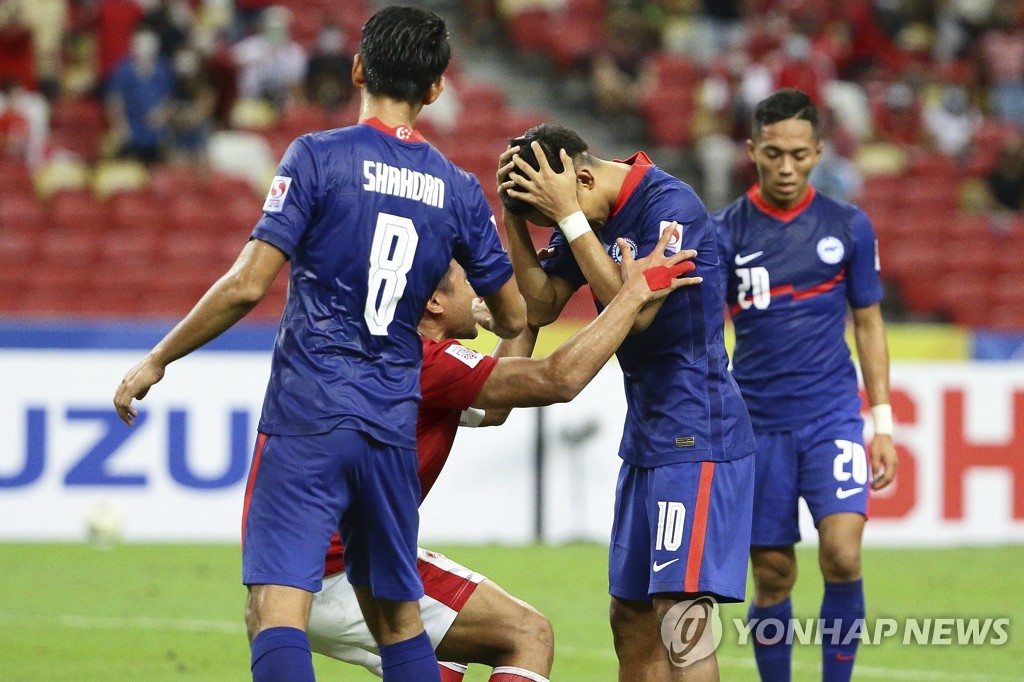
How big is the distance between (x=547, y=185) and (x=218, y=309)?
1.25 m

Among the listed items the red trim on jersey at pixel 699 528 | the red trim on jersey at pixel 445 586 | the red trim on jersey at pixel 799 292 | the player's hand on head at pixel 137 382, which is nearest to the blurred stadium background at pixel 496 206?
the red trim on jersey at pixel 799 292

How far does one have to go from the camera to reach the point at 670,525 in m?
4.80

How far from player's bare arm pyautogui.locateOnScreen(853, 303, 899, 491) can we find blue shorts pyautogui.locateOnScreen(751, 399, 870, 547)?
0.18 meters

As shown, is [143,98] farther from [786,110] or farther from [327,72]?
[786,110]

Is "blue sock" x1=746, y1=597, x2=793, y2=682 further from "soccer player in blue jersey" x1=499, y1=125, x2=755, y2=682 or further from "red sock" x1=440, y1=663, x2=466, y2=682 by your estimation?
"red sock" x1=440, y1=663, x2=466, y2=682

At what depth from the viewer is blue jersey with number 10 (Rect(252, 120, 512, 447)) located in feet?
13.4

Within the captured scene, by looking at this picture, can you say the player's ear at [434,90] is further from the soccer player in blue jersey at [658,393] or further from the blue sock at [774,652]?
the blue sock at [774,652]

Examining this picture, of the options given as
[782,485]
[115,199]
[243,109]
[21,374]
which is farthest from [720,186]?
[782,485]

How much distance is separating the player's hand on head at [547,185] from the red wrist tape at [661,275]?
0.33m

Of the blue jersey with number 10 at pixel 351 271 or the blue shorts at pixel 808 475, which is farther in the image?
the blue shorts at pixel 808 475

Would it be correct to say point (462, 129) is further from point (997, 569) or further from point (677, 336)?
point (677, 336)

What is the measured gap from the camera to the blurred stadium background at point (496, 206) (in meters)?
9.35

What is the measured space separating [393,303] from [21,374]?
24.9ft

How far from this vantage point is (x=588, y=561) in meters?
10.4
